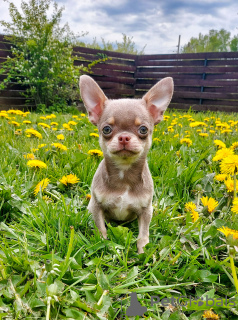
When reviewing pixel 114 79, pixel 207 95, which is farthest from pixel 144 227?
pixel 114 79

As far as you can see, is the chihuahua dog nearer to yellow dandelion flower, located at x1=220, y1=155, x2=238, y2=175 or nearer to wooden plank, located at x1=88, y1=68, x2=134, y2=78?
yellow dandelion flower, located at x1=220, y1=155, x2=238, y2=175

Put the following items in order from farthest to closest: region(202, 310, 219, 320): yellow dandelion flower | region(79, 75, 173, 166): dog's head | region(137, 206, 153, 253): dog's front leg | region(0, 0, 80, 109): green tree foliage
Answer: region(0, 0, 80, 109): green tree foliage < region(137, 206, 153, 253): dog's front leg < region(79, 75, 173, 166): dog's head < region(202, 310, 219, 320): yellow dandelion flower

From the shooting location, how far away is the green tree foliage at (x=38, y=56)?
712 centimetres

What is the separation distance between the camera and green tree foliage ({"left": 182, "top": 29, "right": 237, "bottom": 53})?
59.5 ft

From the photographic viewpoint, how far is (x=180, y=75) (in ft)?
32.2

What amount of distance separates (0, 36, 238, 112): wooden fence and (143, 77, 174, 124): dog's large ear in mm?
7776

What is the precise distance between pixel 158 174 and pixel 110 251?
1167 mm

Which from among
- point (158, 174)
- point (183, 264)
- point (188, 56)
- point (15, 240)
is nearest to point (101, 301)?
point (183, 264)

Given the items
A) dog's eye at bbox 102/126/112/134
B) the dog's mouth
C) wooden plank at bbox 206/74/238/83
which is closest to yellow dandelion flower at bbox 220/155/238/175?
the dog's mouth

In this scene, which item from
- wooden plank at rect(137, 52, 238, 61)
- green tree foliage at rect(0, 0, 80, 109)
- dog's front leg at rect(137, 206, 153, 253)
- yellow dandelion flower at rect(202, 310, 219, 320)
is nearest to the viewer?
yellow dandelion flower at rect(202, 310, 219, 320)

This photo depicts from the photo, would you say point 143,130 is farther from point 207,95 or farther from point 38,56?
point 207,95

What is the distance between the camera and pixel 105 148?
1529 mm

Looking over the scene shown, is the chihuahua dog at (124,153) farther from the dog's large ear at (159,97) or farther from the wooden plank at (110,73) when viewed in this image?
the wooden plank at (110,73)

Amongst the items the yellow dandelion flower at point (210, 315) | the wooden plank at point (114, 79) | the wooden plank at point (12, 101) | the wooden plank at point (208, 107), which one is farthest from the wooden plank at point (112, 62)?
the yellow dandelion flower at point (210, 315)
